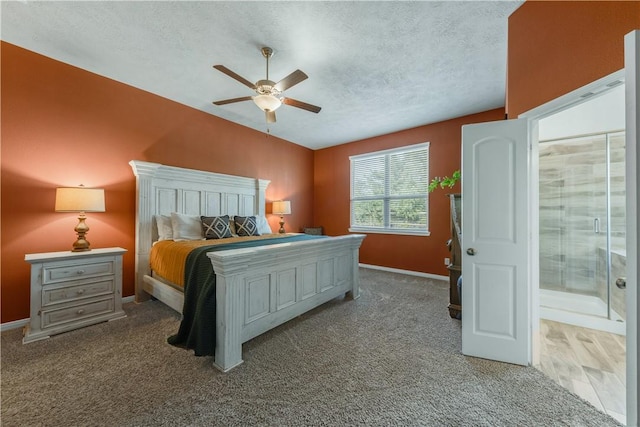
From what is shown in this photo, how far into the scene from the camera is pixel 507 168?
6.46ft

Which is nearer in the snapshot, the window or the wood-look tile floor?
the wood-look tile floor

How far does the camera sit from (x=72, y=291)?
2451mm

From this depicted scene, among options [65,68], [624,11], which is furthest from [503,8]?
[65,68]

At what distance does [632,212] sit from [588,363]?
1.84 m

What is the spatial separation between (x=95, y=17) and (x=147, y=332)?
114 inches

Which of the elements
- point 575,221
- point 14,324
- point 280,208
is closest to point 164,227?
point 14,324

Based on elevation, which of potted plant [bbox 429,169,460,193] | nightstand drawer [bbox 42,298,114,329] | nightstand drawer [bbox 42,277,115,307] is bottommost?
nightstand drawer [bbox 42,298,114,329]

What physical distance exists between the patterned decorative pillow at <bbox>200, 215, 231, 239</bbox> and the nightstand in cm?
93

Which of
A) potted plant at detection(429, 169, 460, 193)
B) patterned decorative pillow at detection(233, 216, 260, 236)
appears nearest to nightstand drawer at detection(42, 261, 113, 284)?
patterned decorative pillow at detection(233, 216, 260, 236)

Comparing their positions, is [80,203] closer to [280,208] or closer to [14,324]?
[14,324]

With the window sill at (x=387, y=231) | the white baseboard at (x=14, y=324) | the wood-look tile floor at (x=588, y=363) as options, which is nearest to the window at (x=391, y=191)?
the window sill at (x=387, y=231)

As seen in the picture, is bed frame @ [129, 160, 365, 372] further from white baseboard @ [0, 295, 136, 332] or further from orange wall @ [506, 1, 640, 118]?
orange wall @ [506, 1, 640, 118]

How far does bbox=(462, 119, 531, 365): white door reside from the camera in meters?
1.93

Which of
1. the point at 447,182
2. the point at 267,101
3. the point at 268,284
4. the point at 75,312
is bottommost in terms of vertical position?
the point at 75,312
